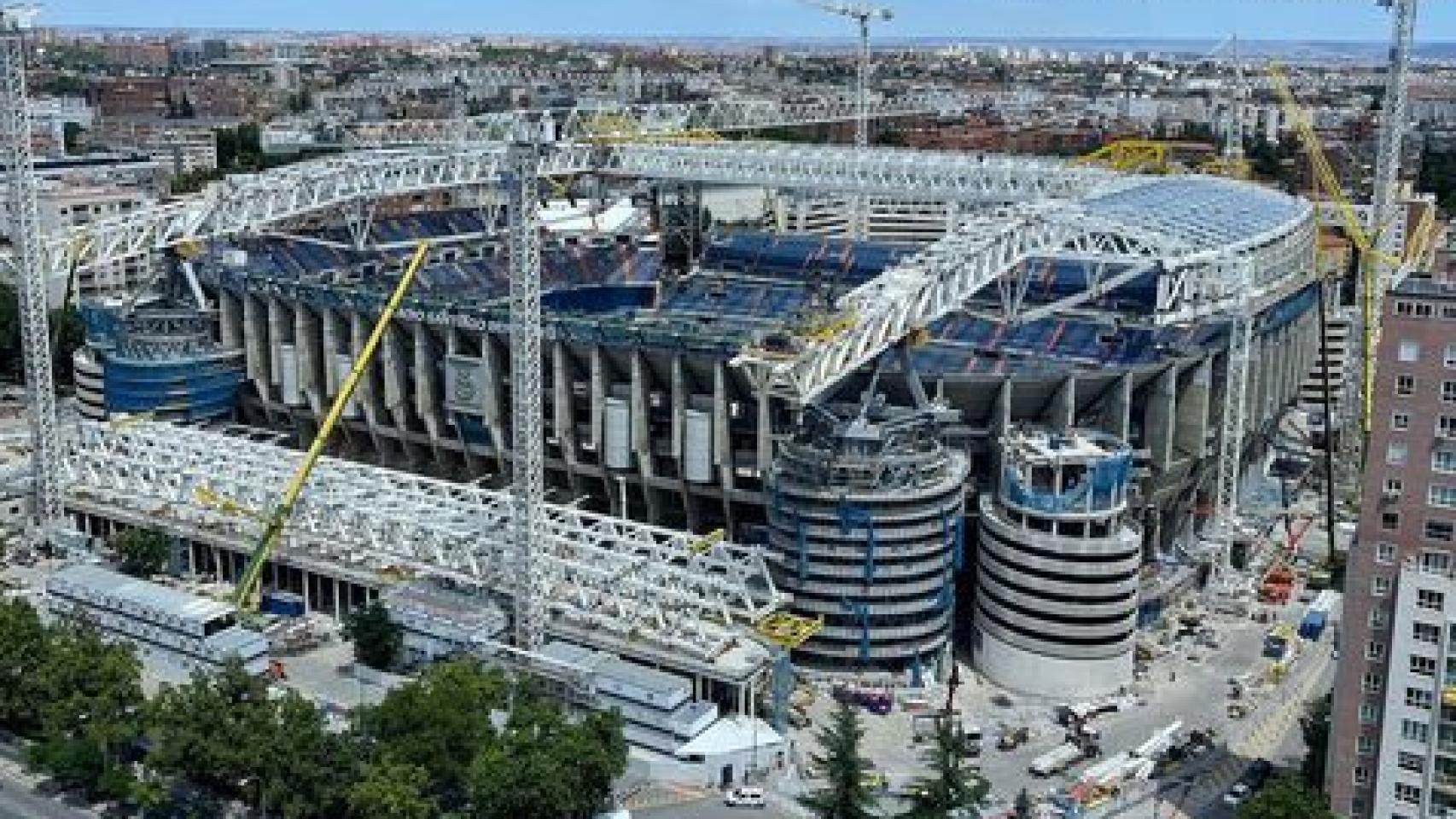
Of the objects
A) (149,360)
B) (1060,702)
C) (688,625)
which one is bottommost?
(1060,702)

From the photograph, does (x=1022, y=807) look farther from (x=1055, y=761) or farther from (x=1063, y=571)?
(x=1063, y=571)

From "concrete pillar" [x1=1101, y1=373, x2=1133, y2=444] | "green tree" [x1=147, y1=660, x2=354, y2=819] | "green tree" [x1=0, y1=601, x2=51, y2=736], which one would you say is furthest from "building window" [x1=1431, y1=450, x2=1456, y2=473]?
"green tree" [x1=0, y1=601, x2=51, y2=736]

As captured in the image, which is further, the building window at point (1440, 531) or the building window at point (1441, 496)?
the building window at point (1441, 496)

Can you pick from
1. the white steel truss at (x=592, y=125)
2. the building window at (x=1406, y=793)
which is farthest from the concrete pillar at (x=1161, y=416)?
the white steel truss at (x=592, y=125)

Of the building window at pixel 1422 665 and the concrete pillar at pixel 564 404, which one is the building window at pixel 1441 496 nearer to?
the building window at pixel 1422 665

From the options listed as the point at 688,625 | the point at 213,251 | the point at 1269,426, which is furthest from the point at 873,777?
the point at 213,251

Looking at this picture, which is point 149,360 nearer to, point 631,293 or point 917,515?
point 631,293
